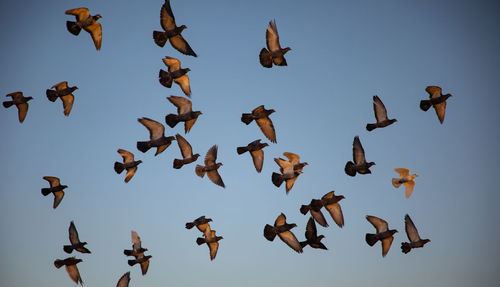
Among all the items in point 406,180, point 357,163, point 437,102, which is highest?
point 437,102

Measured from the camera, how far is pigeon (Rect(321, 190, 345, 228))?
69.0 ft

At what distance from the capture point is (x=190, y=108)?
20.9 m

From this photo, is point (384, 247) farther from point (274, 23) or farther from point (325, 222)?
point (274, 23)

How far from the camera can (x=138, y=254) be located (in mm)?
21969

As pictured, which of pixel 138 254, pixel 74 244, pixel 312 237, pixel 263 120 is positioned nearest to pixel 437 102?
pixel 263 120

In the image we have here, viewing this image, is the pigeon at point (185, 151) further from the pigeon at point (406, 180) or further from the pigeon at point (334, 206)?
the pigeon at point (406, 180)

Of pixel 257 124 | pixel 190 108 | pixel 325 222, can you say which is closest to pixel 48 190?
pixel 190 108

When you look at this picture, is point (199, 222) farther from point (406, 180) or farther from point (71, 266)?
point (406, 180)

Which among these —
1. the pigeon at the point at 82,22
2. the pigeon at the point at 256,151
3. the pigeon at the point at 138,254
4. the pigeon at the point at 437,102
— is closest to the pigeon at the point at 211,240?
the pigeon at the point at 138,254

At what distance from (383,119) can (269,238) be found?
612 cm

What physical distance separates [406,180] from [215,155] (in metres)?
7.36

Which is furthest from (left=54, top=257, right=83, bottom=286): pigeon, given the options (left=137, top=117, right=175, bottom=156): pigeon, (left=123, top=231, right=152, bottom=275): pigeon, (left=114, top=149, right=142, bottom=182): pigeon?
(left=137, top=117, right=175, bottom=156): pigeon

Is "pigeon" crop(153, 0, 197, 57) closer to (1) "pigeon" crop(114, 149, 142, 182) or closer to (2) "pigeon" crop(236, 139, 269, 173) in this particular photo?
(2) "pigeon" crop(236, 139, 269, 173)

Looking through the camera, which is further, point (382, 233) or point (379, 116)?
point (382, 233)
